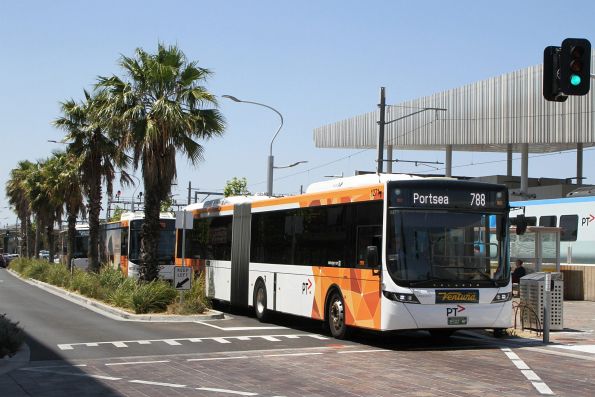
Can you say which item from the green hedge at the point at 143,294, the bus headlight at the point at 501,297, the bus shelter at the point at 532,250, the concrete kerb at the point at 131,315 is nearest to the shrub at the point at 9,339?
the concrete kerb at the point at 131,315

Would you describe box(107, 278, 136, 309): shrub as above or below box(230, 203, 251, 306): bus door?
below

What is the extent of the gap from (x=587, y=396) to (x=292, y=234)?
1014 cm

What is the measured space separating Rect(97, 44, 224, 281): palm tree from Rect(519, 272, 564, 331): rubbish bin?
1116 centimetres

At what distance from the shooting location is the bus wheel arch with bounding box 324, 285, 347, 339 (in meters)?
17.1

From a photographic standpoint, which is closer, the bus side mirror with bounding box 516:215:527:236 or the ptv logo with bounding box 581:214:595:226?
the bus side mirror with bounding box 516:215:527:236

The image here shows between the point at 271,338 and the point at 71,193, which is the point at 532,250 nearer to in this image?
the point at 271,338

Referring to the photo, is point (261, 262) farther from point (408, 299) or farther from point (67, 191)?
point (67, 191)

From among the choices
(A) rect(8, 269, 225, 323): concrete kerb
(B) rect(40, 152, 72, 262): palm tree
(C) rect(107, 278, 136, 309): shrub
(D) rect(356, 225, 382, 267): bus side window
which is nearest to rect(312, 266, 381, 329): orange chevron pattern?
(D) rect(356, 225, 382, 267): bus side window

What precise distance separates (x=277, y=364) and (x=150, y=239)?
1314 centimetres

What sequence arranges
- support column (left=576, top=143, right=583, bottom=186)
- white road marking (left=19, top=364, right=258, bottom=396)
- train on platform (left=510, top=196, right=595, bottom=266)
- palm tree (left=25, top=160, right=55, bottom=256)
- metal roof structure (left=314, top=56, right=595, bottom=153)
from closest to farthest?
1. white road marking (left=19, top=364, right=258, bottom=396)
2. train on platform (left=510, top=196, right=595, bottom=266)
3. metal roof structure (left=314, top=56, right=595, bottom=153)
4. support column (left=576, top=143, right=583, bottom=186)
5. palm tree (left=25, top=160, right=55, bottom=256)

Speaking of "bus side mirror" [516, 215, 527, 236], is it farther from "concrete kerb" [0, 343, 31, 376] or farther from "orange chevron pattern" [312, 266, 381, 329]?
"concrete kerb" [0, 343, 31, 376]

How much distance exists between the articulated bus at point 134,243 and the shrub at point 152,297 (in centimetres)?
889

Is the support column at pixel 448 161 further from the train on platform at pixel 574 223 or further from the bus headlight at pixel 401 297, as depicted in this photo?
the bus headlight at pixel 401 297

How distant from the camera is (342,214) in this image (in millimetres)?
17484
